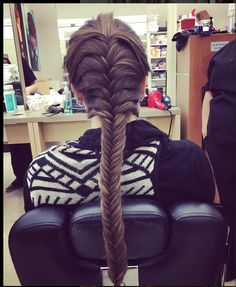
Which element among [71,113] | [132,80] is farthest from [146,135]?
[71,113]

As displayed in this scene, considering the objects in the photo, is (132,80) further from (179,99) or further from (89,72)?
(179,99)

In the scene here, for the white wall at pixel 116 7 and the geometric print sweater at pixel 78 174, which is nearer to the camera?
the geometric print sweater at pixel 78 174

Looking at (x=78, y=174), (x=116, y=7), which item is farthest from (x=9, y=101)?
(x=78, y=174)

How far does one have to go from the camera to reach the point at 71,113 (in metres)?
1.94

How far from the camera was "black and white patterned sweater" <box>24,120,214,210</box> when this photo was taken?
27.9 inches

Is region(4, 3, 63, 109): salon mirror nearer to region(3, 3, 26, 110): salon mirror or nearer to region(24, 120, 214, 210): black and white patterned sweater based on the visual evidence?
region(3, 3, 26, 110): salon mirror

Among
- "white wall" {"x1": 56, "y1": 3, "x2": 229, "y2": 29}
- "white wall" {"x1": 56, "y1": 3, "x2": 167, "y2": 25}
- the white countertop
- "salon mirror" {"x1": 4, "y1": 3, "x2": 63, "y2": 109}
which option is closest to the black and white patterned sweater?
"white wall" {"x1": 56, "y1": 3, "x2": 229, "y2": 29}

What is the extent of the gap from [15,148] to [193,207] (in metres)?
2.22

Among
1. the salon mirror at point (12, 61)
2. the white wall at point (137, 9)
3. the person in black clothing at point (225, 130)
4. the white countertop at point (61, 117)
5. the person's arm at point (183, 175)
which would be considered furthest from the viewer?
the salon mirror at point (12, 61)

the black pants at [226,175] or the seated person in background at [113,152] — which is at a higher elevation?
the seated person in background at [113,152]

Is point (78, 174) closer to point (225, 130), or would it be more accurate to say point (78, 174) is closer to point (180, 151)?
point (180, 151)

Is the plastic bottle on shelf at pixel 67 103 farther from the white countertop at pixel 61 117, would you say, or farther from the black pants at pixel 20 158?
the black pants at pixel 20 158

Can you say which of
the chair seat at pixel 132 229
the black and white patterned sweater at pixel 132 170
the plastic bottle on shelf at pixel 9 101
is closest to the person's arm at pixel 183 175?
the black and white patterned sweater at pixel 132 170

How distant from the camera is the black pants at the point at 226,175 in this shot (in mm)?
1180
